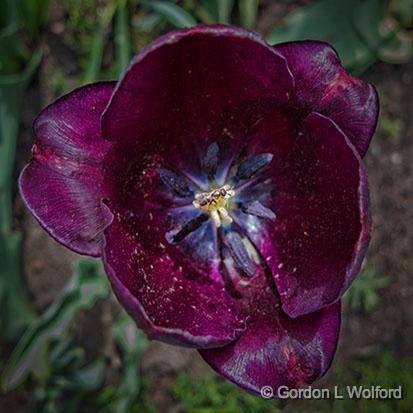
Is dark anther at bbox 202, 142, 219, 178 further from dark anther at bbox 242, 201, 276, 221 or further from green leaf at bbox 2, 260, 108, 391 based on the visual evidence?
green leaf at bbox 2, 260, 108, 391

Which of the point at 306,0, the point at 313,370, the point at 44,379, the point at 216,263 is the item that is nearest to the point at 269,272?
the point at 216,263

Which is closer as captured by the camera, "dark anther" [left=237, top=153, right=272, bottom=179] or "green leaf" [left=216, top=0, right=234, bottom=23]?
"dark anther" [left=237, top=153, right=272, bottom=179]

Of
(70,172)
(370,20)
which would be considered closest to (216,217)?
(70,172)

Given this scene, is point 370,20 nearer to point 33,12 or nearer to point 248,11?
point 248,11

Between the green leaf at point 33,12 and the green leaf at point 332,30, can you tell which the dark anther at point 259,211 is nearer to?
the green leaf at point 332,30

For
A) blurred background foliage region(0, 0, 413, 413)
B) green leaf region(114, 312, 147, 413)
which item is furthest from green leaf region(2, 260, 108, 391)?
green leaf region(114, 312, 147, 413)

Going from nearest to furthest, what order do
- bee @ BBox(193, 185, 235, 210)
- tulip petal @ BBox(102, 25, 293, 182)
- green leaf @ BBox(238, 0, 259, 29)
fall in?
tulip petal @ BBox(102, 25, 293, 182) → bee @ BBox(193, 185, 235, 210) → green leaf @ BBox(238, 0, 259, 29)

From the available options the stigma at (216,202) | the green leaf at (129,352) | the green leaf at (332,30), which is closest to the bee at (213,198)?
the stigma at (216,202)
